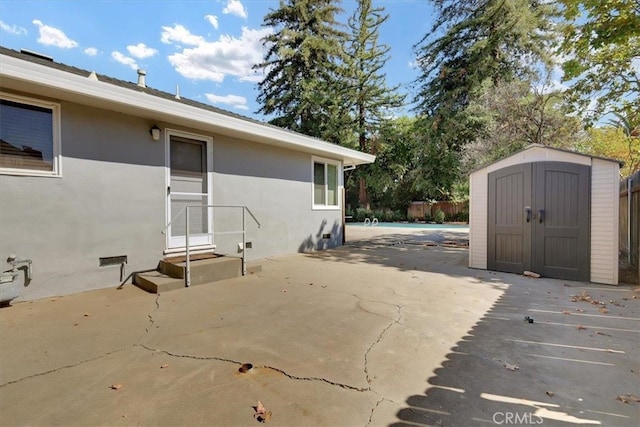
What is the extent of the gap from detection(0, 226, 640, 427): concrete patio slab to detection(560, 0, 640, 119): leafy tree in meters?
4.63

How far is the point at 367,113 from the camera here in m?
21.1

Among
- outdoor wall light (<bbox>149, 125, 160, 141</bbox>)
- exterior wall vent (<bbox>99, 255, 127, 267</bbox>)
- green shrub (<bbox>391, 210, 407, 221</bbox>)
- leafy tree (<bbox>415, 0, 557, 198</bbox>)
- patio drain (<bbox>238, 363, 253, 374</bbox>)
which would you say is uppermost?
leafy tree (<bbox>415, 0, 557, 198</bbox>)

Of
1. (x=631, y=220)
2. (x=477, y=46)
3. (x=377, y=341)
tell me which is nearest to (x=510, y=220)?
(x=631, y=220)

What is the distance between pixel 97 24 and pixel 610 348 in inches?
442

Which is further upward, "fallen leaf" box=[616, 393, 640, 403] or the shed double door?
the shed double door

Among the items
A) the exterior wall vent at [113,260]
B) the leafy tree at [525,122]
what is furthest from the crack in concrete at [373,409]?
the leafy tree at [525,122]

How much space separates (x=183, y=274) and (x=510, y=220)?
229 inches

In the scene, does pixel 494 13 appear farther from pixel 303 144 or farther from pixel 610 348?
pixel 610 348

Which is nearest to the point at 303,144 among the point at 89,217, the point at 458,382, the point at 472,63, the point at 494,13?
the point at 89,217

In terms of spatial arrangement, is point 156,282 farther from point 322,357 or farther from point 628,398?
point 628,398

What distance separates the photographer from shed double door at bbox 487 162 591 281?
4980mm

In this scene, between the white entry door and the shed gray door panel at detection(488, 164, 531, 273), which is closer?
the white entry door

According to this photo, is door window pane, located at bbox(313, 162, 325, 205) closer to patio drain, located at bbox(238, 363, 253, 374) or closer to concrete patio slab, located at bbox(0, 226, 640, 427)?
concrete patio slab, located at bbox(0, 226, 640, 427)

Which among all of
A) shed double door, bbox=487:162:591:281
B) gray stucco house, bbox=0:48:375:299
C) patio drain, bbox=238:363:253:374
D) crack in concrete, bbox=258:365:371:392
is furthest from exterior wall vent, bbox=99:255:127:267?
shed double door, bbox=487:162:591:281
